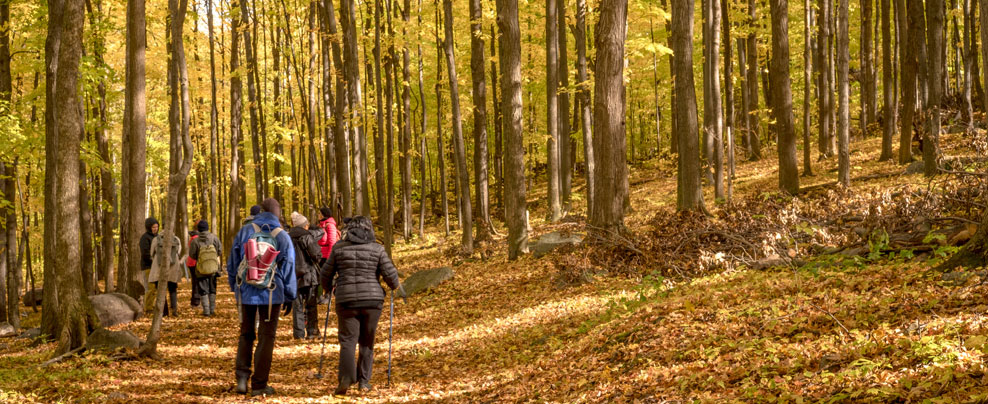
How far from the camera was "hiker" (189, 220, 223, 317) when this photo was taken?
1314 cm

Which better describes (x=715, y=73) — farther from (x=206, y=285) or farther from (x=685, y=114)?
(x=206, y=285)

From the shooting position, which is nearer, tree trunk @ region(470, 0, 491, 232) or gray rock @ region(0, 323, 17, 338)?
gray rock @ region(0, 323, 17, 338)

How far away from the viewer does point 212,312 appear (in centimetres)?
1420

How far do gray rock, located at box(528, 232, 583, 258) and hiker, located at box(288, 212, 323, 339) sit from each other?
19.0 feet

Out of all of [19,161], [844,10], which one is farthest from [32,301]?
[844,10]

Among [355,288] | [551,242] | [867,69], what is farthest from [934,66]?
[355,288]

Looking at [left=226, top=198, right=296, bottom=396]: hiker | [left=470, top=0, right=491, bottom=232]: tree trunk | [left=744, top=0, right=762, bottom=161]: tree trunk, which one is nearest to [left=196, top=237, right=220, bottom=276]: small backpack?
[left=226, top=198, right=296, bottom=396]: hiker

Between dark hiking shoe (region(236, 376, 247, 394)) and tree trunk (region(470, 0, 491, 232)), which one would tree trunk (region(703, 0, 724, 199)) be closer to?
tree trunk (region(470, 0, 491, 232))

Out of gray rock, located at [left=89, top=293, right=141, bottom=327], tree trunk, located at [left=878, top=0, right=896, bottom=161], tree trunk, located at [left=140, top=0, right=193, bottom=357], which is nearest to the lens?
tree trunk, located at [left=140, top=0, right=193, bottom=357]

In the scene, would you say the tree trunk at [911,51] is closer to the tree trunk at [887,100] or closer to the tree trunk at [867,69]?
the tree trunk at [887,100]

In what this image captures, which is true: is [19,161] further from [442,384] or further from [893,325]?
[893,325]

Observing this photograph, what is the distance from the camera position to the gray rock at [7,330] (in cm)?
1395

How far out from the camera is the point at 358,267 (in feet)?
24.2

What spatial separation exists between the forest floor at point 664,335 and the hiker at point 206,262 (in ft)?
1.38
